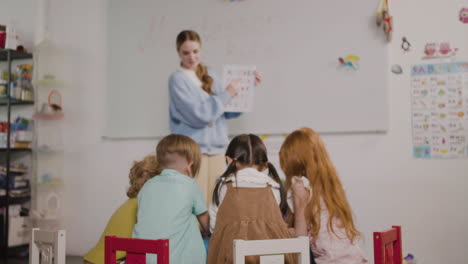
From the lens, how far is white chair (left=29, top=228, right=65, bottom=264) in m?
1.43

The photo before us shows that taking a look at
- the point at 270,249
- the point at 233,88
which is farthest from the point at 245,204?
the point at 233,88

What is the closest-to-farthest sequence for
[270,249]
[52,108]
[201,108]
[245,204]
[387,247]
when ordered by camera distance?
1. [270,249]
2. [387,247]
3. [245,204]
4. [201,108]
5. [52,108]

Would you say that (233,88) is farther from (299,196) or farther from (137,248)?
(137,248)

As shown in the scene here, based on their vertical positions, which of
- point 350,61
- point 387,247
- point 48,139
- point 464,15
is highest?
point 464,15

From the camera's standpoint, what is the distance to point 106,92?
371 cm

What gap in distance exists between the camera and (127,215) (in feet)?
6.44

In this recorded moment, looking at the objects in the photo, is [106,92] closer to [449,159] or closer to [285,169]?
[285,169]

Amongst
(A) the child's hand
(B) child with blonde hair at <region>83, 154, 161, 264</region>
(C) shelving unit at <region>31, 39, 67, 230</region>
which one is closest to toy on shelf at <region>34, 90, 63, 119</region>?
(C) shelving unit at <region>31, 39, 67, 230</region>

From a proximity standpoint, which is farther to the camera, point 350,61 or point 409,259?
point 350,61

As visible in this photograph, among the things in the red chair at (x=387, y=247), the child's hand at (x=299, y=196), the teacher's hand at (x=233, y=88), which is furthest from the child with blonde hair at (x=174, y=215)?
the teacher's hand at (x=233, y=88)

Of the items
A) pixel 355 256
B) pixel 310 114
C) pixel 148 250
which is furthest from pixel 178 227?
pixel 310 114

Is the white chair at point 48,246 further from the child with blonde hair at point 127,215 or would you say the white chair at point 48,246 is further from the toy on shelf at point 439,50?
the toy on shelf at point 439,50

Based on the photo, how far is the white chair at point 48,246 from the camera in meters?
1.43

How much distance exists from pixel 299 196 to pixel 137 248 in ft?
2.67
